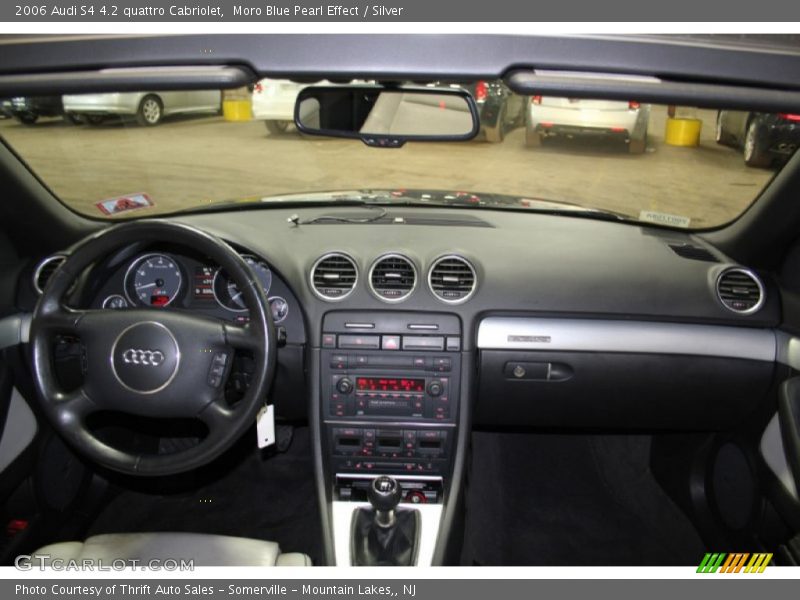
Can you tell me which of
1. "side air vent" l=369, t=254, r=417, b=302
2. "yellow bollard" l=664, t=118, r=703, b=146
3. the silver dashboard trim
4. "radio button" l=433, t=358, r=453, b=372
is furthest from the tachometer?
"yellow bollard" l=664, t=118, r=703, b=146

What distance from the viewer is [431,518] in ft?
8.05

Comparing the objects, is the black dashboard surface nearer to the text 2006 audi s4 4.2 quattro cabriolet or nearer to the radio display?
the text 2006 audi s4 4.2 quattro cabriolet

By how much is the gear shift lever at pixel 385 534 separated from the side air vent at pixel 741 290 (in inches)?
60.2

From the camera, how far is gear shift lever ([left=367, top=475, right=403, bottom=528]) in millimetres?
2236

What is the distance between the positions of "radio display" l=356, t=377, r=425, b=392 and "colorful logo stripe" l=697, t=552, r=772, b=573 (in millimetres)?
1235

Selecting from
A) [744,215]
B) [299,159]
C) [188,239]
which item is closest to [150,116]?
[299,159]

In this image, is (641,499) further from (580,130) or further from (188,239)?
(188,239)

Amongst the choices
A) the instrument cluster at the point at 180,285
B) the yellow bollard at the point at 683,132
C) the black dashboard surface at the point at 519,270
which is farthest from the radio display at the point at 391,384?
the yellow bollard at the point at 683,132

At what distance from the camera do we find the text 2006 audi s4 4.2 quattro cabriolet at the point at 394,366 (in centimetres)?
193

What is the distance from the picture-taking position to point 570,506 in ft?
10.6

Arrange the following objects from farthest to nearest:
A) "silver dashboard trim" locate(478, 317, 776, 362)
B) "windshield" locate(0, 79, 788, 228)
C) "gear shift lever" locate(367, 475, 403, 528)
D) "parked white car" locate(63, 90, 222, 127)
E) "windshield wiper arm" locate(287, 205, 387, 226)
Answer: "parked white car" locate(63, 90, 222, 127), "windshield" locate(0, 79, 788, 228), "windshield wiper arm" locate(287, 205, 387, 226), "silver dashboard trim" locate(478, 317, 776, 362), "gear shift lever" locate(367, 475, 403, 528)

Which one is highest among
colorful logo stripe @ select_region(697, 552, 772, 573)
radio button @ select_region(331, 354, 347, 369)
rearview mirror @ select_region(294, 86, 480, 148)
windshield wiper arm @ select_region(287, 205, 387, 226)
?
rearview mirror @ select_region(294, 86, 480, 148)

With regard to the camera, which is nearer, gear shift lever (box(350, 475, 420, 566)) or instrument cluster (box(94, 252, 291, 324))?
gear shift lever (box(350, 475, 420, 566))

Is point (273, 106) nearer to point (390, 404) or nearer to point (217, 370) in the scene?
point (390, 404)
